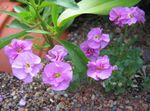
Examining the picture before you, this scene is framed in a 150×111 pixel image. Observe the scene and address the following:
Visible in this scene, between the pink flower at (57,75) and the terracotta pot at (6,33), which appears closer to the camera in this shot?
the pink flower at (57,75)

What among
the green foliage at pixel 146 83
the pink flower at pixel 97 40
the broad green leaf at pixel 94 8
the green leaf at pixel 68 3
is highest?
the green leaf at pixel 68 3

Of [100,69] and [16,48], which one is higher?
[16,48]

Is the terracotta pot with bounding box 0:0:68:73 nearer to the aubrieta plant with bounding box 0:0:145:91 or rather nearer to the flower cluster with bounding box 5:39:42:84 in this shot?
the aubrieta plant with bounding box 0:0:145:91

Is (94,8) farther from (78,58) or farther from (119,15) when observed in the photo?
(78,58)

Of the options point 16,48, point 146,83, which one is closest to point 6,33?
point 16,48

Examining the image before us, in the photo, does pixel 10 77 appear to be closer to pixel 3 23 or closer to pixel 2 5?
pixel 3 23

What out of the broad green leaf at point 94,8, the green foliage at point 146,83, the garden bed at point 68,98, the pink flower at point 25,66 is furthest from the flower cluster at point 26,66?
the green foliage at point 146,83

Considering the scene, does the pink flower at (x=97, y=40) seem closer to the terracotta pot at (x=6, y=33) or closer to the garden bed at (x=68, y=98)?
the garden bed at (x=68, y=98)

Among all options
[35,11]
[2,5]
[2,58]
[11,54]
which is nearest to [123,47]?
[35,11]
